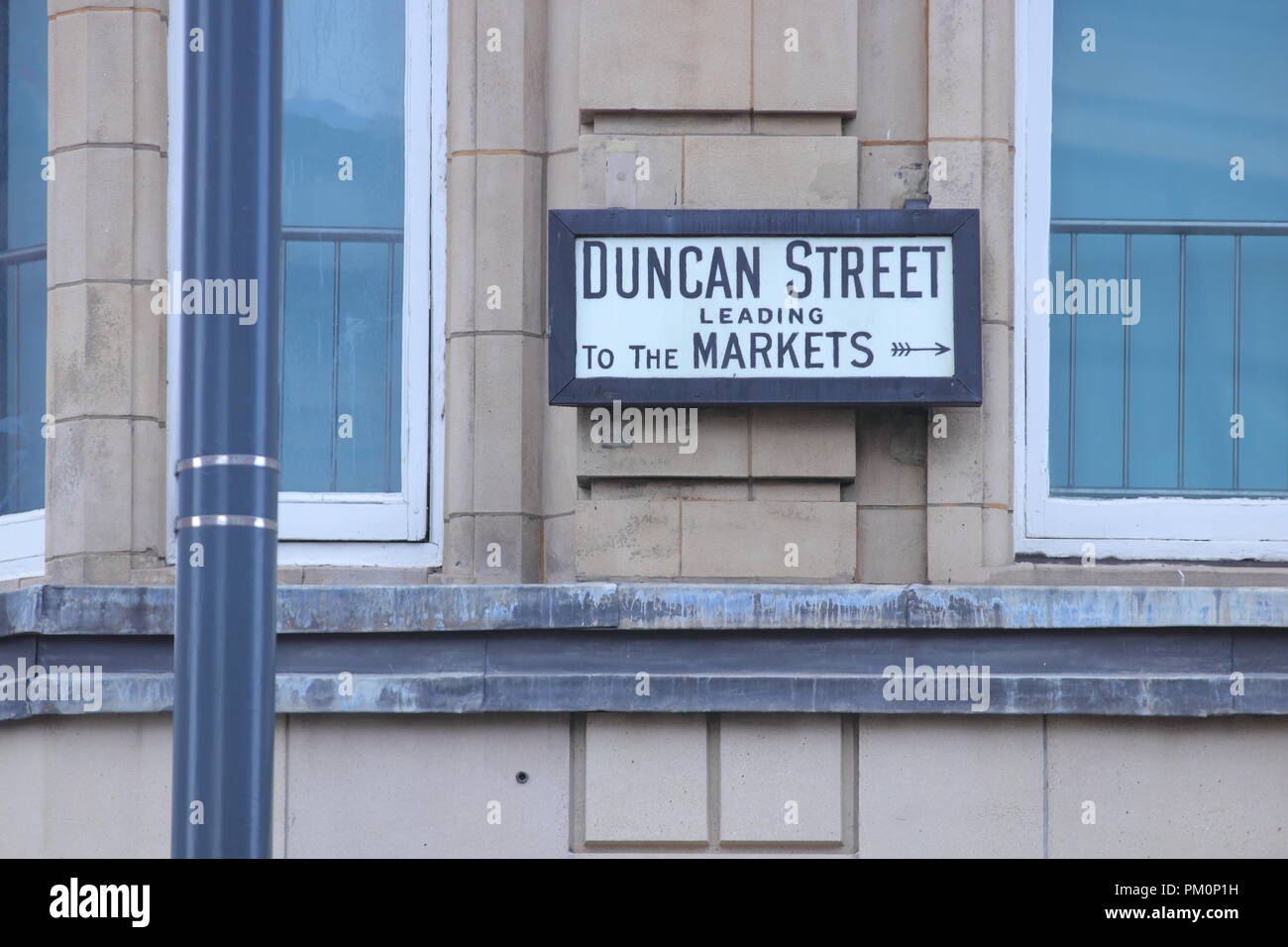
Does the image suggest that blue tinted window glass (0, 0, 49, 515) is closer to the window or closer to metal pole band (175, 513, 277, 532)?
the window

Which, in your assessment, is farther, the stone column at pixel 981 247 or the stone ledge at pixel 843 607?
the stone column at pixel 981 247

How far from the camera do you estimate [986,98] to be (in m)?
8.30

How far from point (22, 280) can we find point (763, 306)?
339 centimetres

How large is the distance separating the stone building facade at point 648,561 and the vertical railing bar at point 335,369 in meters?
0.21

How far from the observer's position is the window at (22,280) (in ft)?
28.3

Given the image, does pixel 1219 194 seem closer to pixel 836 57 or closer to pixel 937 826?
pixel 836 57

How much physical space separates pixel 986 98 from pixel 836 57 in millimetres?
675

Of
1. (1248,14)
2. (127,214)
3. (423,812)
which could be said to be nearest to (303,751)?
(423,812)

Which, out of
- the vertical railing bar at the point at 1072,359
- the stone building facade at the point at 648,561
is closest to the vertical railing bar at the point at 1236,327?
the stone building facade at the point at 648,561

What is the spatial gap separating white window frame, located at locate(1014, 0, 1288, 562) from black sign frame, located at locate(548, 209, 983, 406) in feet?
1.40

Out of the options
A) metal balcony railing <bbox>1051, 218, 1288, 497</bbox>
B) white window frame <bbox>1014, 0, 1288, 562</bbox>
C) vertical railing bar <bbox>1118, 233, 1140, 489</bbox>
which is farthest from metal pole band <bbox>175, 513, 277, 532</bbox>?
vertical railing bar <bbox>1118, 233, 1140, 489</bbox>

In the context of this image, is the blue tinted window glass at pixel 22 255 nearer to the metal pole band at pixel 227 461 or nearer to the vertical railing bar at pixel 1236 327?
the metal pole band at pixel 227 461

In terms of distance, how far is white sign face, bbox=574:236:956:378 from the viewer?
807 centimetres

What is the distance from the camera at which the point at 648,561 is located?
8023 millimetres
